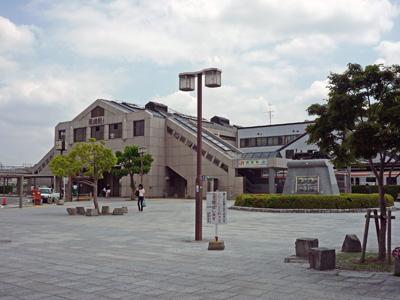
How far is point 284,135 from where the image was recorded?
6762 centimetres

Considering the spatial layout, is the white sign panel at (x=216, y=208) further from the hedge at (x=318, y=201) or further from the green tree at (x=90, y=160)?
the hedge at (x=318, y=201)

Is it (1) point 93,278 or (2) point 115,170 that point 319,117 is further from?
(2) point 115,170

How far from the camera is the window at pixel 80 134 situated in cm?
6156

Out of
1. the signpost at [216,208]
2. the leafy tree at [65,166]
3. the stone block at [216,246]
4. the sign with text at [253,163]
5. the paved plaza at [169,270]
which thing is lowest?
the paved plaza at [169,270]

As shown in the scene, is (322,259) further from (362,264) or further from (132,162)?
(132,162)

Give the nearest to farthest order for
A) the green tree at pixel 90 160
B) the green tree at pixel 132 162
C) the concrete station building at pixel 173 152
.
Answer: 1. the green tree at pixel 90 160
2. the green tree at pixel 132 162
3. the concrete station building at pixel 173 152

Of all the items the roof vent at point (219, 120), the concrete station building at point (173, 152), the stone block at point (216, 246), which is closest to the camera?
the stone block at point (216, 246)

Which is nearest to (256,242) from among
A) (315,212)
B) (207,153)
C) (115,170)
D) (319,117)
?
(319,117)

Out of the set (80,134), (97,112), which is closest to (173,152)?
(97,112)

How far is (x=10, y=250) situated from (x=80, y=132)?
52708 mm

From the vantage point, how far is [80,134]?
6209 centimetres

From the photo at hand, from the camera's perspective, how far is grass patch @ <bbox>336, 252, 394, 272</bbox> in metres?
8.03

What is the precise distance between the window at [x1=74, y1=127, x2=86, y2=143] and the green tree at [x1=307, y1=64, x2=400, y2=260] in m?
55.4

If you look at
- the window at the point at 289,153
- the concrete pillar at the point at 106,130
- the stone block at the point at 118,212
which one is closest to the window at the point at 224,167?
the window at the point at 289,153
